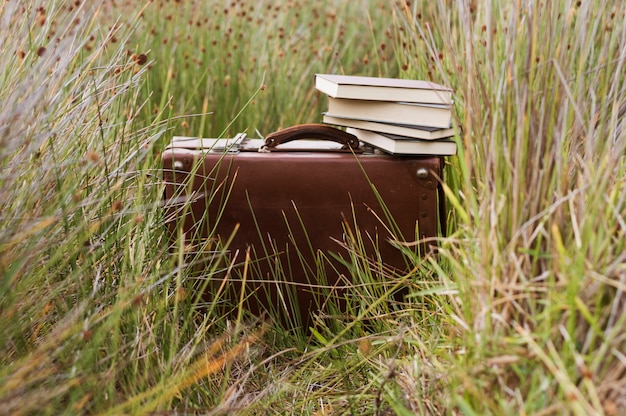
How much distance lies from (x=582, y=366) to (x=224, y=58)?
9.18 feet

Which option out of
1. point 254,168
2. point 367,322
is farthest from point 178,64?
point 367,322

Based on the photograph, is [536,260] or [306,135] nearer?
[536,260]

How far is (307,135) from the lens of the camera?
8.37 ft

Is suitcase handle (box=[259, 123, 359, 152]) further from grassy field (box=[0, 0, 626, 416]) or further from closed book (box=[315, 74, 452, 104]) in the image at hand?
grassy field (box=[0, 0, 626, 416])

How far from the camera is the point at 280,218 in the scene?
2.53 metres

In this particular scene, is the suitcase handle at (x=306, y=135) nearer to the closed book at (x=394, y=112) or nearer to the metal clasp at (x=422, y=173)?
the closed book at (x=394, y=112)

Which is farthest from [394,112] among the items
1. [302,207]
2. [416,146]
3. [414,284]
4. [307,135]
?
[414,284]

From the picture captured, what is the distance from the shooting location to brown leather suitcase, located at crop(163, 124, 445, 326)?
250 centimetres

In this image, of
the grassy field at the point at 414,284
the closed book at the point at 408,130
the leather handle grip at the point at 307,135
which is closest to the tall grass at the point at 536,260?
the grassy field at the point at 414,284

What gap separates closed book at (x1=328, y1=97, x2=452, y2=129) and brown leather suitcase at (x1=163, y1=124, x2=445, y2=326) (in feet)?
0.29

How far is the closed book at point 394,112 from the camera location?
247cm

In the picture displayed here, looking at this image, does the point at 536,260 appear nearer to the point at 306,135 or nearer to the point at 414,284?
the point at 414,284

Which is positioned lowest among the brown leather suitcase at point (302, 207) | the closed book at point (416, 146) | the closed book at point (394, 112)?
the brown leather suitcase at point (302, 207)

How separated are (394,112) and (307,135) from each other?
260 millimetres
